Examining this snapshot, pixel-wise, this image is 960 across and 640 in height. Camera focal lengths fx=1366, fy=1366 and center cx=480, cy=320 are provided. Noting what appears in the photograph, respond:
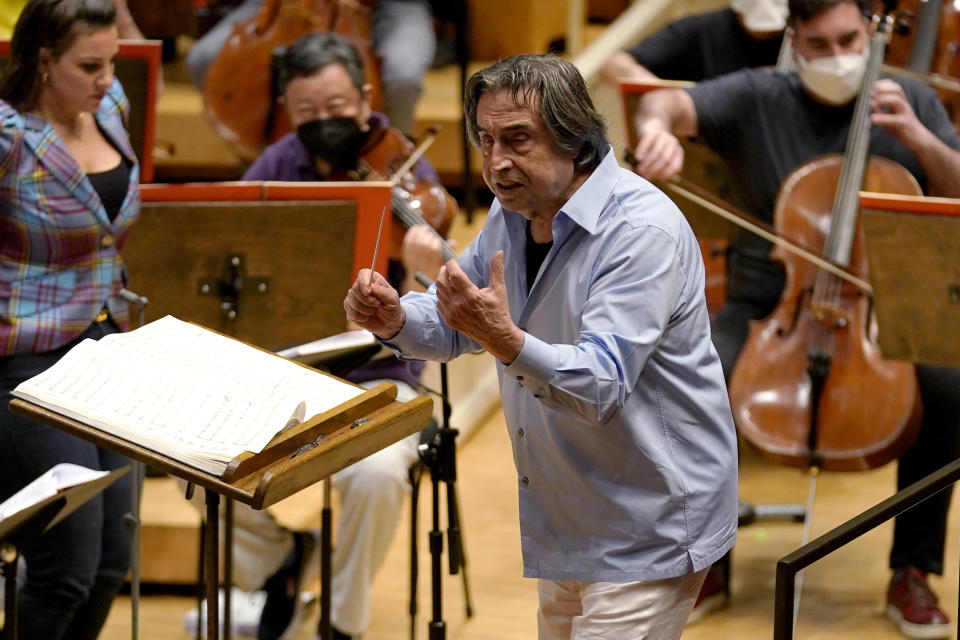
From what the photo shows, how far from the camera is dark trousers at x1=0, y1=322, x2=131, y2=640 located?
8.13 ft

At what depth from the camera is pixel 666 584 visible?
6.32ft

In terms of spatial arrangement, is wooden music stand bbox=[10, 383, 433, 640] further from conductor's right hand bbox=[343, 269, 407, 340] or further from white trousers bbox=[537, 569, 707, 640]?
white trousers bbox=[537, 569, 707, 640]

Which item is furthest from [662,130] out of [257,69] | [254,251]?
[257,69]

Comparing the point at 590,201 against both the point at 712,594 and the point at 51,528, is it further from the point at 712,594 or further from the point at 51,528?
the point at 712,594

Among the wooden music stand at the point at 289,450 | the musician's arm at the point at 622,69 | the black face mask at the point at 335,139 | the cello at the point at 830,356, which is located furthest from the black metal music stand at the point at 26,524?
the musician's arm at the point at 622,69

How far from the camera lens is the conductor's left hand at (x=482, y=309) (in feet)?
5.32

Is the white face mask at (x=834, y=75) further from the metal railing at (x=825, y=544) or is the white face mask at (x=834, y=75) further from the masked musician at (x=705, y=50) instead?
the metal railing at (x=825, y=544)

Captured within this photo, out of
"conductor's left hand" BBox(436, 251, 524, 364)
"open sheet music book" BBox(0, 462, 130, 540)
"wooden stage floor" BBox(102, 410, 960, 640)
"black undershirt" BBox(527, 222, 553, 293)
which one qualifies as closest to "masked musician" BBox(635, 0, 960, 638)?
"wooden stage floor" BBox(102, 410, 960, 640)

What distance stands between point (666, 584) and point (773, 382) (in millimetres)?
1237

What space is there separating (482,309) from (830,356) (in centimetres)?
161

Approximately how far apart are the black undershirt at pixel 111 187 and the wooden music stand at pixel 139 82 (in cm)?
32

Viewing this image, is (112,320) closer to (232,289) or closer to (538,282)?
(232,289)

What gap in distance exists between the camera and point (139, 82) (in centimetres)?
296

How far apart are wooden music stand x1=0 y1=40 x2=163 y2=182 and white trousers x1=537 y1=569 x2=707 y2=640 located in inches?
61.4
